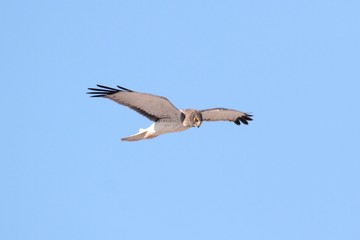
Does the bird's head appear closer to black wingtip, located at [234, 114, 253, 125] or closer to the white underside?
the white underside

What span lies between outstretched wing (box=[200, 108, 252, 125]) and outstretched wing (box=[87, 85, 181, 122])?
1289mm

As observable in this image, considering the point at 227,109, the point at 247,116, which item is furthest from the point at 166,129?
the point at 247,116

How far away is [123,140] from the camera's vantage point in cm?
2177

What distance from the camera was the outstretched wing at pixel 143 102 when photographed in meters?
21.0

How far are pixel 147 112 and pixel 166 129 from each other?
63 centimetres

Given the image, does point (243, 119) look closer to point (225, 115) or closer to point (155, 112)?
point (225, 115)

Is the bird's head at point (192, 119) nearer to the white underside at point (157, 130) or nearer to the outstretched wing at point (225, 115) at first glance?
the white underside at point (157, 130)

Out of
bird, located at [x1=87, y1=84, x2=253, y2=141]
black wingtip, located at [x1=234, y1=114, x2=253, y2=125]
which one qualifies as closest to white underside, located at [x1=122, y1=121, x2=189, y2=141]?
bird, located at [x1=87, y1=84, x2=253, y2=141]

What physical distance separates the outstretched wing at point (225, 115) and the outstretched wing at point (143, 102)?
1.29 metres

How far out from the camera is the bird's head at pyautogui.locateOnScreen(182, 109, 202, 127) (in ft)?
70.3

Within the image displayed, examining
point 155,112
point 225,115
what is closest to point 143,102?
point 155,112

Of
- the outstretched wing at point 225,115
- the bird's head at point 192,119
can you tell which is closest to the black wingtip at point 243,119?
the outstretched wing at point 225,115

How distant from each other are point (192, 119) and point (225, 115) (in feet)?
10.1

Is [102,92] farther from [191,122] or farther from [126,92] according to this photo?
[191,122]
